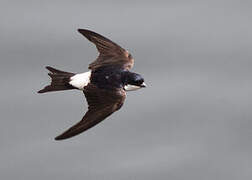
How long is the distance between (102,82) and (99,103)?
323 mm

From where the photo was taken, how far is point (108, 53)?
27.7ft

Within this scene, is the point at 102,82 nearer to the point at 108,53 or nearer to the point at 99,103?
the point at 99,103

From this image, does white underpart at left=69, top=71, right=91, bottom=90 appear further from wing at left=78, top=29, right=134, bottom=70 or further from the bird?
wing at left=78, top=29, right=134, bottom=70

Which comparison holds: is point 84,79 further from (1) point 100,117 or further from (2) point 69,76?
(1) point 100,117

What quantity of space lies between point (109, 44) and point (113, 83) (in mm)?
658

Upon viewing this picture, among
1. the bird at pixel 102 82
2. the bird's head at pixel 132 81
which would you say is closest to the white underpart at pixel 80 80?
the bird at pixel 102 82

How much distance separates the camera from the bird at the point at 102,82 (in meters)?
7.52

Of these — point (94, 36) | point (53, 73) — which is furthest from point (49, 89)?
point (94, 36)

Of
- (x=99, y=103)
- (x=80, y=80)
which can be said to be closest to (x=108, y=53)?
(x=80, y=80)

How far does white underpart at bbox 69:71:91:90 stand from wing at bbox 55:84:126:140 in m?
0.08

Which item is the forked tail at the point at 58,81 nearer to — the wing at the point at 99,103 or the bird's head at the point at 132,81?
the wing at the point at 99,103

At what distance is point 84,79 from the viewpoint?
26.2 ft

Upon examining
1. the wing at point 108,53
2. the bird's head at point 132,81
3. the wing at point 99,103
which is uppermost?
the wing at point 108,53

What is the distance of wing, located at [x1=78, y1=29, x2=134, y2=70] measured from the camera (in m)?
8.36
